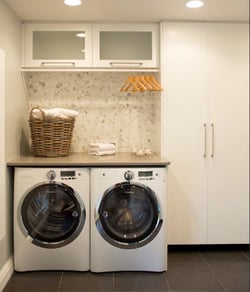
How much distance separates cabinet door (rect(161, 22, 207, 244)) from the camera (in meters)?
3.23

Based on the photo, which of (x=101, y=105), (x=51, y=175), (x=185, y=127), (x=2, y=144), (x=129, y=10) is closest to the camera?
(x=2, y=144)

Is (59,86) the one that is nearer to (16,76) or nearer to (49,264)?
(16,76)

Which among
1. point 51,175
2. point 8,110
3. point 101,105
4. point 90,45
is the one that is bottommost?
point 51,175

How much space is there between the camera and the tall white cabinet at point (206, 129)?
3236mm

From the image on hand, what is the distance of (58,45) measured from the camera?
330 cm

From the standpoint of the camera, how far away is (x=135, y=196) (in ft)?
9.50

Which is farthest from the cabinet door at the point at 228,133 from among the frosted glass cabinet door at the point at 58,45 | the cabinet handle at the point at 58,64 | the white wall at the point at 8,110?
the white wall at the point at 8,110

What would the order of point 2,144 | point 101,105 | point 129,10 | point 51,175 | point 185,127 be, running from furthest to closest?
point 101,105, point 185,127, point 129,10, point 51,175, point 2,144

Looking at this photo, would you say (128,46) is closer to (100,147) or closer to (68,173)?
(100,147)

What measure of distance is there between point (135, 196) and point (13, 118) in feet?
4.05

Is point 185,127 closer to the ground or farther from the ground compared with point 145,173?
farther from the ground

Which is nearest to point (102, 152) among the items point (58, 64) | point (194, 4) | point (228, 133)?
point (58, 64)

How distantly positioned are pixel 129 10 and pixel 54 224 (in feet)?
6.27

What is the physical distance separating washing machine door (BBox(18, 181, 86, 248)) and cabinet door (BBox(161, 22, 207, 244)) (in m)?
0.93
